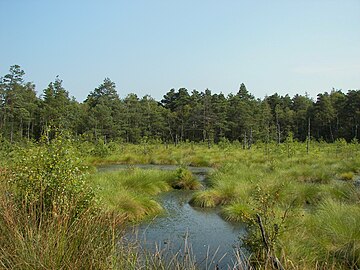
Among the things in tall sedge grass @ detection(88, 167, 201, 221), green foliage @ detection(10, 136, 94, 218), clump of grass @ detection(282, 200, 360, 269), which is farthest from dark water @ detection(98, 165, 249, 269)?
green foliage @ detection(10, 136, 94, 218)

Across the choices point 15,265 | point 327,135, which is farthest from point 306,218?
point 327,135

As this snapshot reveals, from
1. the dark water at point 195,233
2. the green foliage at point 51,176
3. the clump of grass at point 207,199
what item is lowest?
the dark water at point 195,233

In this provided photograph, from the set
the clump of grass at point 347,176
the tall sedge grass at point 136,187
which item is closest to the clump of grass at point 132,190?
the tall sedge grass at point 136,187

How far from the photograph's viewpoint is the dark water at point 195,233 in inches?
295

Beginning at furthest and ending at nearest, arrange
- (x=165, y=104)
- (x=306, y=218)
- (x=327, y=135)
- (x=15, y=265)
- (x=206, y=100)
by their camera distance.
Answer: (x=165, y=104), (x=327, y=135), (x=206, y=100), (x=306, y=218), (x=15, y=265)

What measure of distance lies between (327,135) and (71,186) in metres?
55.4

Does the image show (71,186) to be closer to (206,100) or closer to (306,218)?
(306,218)

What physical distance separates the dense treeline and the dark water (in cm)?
2775

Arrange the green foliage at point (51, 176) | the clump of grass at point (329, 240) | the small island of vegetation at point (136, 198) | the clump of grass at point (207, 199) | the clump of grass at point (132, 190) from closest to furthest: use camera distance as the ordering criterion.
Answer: the small island of vegetation at point (136, 198) < the green foliage at point (51, 176) < the clump of grass at point (329, 240) < the clump of grass at point (132, 190) < the clump of grass at point (207, 199)

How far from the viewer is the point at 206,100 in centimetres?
4816

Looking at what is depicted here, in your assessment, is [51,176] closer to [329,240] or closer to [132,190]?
[329,240]

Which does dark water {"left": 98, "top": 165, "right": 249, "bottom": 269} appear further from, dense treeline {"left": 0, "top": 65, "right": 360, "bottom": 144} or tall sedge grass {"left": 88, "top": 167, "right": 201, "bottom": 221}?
dense treeline {"left": 0, "top": 65, "right": 360, "bottom": 144}

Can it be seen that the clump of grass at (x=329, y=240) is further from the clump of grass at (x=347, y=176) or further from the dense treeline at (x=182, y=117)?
the dense treeline at (x=182, y=117)

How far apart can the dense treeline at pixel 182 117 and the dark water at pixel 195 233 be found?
91.0ft
